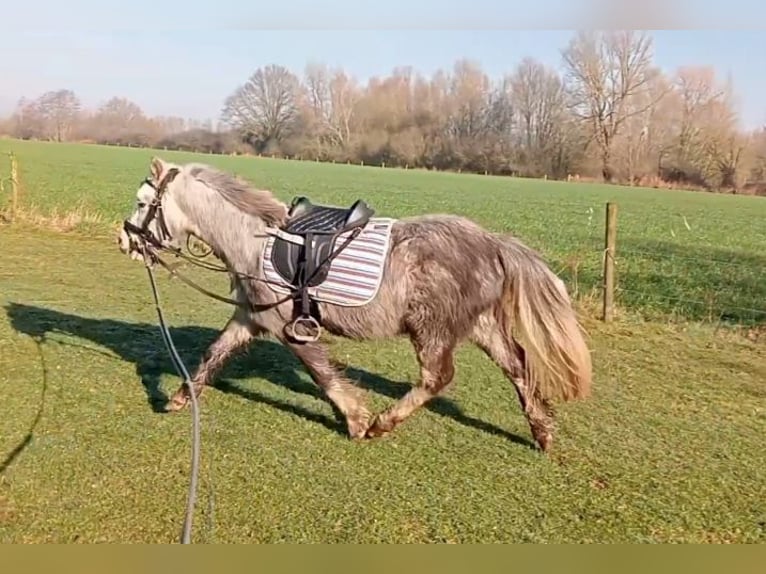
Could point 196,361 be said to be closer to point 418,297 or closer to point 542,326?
point 418,297

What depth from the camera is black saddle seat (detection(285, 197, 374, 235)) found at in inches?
165

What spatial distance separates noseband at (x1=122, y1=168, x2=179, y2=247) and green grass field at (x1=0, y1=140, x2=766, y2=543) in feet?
3.91

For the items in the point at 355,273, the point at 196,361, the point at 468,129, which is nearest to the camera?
the point at 355,273

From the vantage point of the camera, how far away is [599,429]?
476 centimetres

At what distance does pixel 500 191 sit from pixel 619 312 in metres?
24.9

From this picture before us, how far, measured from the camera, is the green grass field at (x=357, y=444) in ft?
11.2

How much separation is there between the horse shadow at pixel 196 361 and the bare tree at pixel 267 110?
17024 mm

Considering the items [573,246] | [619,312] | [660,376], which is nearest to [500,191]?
[573,246]

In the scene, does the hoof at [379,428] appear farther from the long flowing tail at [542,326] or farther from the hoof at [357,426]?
the long flowing tail at [542,326]

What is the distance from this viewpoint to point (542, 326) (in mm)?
4285

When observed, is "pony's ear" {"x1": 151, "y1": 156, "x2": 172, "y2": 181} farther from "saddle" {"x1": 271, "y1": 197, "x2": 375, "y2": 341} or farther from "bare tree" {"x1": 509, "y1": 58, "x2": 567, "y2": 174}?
"bare tree" {"x1": 509, "y1": 58, "x2": 567, "y2": 174}

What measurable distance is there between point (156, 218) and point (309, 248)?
3.66 feet

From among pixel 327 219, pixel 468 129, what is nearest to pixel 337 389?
pixel 327 219

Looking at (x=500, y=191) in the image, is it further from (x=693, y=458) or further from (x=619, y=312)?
(x=693, y=458)
